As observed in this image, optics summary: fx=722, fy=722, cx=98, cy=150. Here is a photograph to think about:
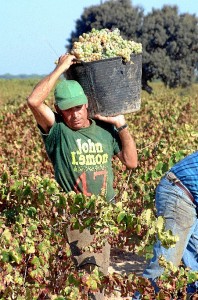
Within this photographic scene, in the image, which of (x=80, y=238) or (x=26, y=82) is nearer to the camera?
(x=80, y=238)

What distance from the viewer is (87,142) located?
415 cm

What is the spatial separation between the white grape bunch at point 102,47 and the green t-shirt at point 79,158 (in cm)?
40

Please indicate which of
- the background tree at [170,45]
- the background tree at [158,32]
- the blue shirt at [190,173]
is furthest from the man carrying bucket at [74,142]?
the background tree at [158,32]

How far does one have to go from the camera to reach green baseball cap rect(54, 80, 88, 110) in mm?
4051

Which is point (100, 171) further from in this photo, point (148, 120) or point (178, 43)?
point (178, 43)

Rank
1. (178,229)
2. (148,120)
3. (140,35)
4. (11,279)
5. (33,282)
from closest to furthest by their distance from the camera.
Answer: (11,279) < (33,282) < (178,229) < (148,120) < (140,35)

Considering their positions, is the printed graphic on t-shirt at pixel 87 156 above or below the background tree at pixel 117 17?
below

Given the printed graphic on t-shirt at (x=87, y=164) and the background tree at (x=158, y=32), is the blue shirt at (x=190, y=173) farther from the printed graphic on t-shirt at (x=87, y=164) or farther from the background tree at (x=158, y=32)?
the background tree at (x=158, y=32)

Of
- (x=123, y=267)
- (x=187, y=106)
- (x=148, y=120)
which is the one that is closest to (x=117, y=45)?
(x=123, y=267)

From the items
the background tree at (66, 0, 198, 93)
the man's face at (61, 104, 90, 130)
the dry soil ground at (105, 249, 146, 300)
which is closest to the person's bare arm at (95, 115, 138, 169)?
the man's face at (61, 104, 90, 130)

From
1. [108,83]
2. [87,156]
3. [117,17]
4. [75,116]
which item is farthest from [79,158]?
[117,17]

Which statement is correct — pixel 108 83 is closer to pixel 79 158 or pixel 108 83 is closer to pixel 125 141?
pixel 125 141

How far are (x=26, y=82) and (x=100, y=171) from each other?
2169 inches

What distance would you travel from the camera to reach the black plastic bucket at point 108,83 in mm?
4180
